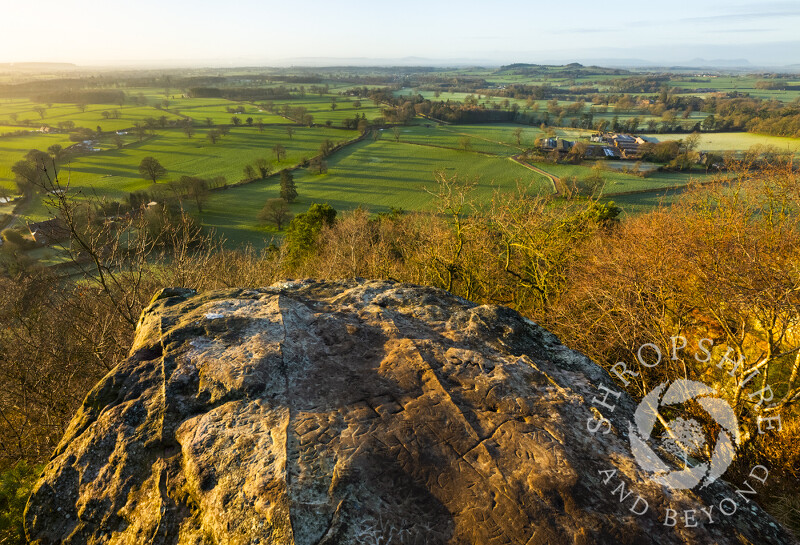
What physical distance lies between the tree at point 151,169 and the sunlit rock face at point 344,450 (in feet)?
191

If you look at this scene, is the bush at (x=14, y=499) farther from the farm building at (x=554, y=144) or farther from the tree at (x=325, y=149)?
the farm building at (x=554, y=144)

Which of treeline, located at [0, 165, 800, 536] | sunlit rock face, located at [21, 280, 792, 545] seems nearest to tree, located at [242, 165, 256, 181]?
treeline, located at [0, 165, 800, 536]

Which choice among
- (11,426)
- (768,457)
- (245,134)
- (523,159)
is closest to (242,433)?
(11,426)

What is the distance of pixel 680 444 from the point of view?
4.95 m

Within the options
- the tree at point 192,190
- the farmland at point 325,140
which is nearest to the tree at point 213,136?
the farmland at point 325,140

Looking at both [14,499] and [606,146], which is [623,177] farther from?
[14,499]

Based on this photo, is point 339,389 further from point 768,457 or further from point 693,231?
point 693,231

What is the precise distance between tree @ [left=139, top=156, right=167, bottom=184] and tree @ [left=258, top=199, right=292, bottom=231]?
22.8m

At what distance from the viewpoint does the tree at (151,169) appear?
5219cm

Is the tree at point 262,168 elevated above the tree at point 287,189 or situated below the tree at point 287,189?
above

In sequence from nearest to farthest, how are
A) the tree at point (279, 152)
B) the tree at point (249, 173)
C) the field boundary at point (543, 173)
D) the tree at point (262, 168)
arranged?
the field boundary at point (543, 173) → the tree at point (249, 173) → the tree at point (262, 168) → the tree at point (279, 152)

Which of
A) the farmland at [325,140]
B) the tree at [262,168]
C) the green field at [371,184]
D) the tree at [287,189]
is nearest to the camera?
the green field at [371,184]

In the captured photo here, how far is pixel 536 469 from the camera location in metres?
4.15

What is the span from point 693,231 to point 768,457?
273 inches
